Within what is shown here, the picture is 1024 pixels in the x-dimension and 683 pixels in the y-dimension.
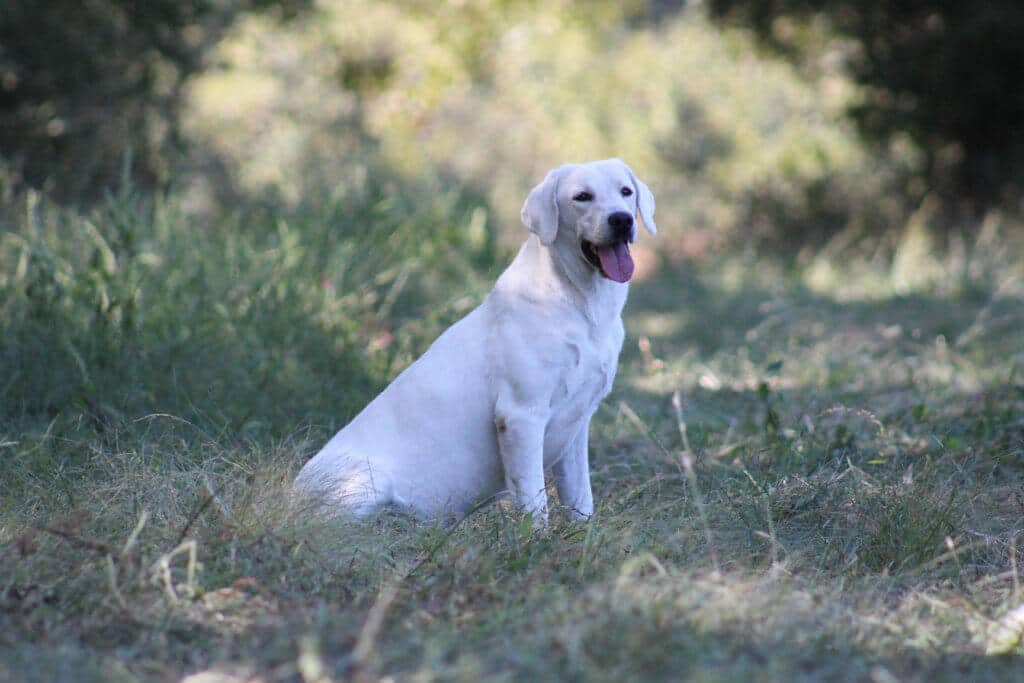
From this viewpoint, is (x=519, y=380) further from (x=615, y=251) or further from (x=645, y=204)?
(x=645, y=204)

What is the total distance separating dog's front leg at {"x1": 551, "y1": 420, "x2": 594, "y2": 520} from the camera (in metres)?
4.03

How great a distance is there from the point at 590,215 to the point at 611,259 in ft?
0.53

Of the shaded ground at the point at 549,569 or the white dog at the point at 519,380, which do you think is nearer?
the shaded ground at the point at 549,569

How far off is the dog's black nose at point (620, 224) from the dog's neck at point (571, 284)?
15 centimetres

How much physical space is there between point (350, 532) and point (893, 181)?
10764 millimetres

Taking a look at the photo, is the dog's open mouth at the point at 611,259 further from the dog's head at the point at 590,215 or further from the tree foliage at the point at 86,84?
the tree foliage at the point at 86,84

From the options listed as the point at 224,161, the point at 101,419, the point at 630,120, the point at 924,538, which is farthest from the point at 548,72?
the point at 924,538

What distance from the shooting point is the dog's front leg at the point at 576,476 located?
403cm

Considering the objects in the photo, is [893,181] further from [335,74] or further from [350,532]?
[350,532]

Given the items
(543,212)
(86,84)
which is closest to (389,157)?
(86,84)

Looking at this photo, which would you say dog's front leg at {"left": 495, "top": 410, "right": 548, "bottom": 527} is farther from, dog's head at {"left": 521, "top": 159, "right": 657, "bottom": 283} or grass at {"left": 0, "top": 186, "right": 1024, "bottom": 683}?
dog's head at {"left": 521, "top": 159, "right": 657, "bottom": 283}

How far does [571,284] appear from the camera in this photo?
12.4ft

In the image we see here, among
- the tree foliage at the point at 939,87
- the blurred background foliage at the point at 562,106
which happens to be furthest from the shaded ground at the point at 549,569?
the tree foliage at the point at 939,87

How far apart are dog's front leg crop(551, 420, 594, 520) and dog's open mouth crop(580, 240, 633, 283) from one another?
0.59 m
